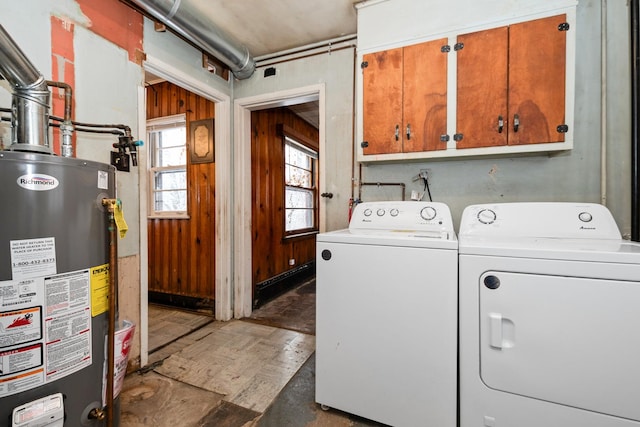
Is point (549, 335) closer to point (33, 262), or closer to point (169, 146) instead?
point (33, 262)

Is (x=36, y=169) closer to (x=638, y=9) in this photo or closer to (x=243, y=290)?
(x=243, y=290)

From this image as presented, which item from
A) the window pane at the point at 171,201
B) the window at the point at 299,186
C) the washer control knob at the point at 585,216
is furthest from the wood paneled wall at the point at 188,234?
the washer control knob at the point at 585,216

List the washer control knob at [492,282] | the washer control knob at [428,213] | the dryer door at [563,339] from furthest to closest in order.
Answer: the washer control knob at [428,213] → the washer control knob at [492,282] → the dryer door at [563,339]

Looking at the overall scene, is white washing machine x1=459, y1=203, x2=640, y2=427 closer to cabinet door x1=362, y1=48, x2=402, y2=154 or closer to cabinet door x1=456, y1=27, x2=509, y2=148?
cabinet door x1=456, y1=27, x2=509, y2=148

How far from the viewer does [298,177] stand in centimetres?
407

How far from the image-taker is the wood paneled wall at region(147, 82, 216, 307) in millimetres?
2691

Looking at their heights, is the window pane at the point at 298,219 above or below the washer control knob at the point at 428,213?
below

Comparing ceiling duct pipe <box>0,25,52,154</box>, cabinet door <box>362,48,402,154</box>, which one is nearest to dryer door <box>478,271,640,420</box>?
cabinet door <box>362,48,402,154</box>

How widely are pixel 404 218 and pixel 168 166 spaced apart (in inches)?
106

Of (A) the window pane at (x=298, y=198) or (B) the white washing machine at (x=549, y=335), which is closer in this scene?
(B) the white washing machine at (x=549, y=335)

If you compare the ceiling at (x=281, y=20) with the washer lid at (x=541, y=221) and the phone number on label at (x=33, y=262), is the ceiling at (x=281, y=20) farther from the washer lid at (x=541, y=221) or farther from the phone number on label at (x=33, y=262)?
the phone number on label at (x=33, y=262)

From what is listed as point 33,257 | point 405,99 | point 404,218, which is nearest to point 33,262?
point 33,257

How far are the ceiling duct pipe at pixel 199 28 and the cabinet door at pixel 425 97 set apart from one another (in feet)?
4.36

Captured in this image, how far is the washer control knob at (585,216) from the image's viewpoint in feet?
4.26
